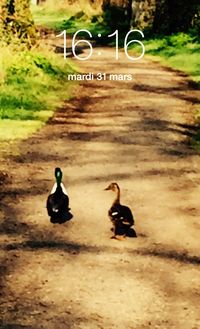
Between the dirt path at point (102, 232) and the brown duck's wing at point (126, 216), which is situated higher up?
the brown duck's wing at point (126, 216)

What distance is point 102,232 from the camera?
8086 millimetres

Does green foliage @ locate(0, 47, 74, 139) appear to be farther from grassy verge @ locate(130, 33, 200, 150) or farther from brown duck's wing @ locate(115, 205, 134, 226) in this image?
brown duck's wing @ locate(115, 205, 134, 226)

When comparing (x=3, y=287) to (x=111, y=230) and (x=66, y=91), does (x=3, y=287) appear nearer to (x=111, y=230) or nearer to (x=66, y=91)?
(x=111, y=230)

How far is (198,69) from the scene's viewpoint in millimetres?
23469

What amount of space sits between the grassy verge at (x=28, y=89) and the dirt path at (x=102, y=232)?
49 centimetres

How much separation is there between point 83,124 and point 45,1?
46.6 meters

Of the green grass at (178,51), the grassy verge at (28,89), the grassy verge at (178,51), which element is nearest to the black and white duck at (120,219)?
the grassy verge at (28,89)

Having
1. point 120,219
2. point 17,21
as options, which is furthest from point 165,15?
point 120,219

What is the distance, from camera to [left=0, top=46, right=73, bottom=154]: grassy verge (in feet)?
45.8

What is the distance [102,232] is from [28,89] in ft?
32.0

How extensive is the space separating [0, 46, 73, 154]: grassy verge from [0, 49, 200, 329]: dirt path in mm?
493

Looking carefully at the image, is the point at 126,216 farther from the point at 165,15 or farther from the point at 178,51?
the point at 165,15

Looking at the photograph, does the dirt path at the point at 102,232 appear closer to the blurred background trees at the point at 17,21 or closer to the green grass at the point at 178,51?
the blurred background trees at the point at 17,21

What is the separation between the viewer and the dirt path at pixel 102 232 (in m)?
6.14
